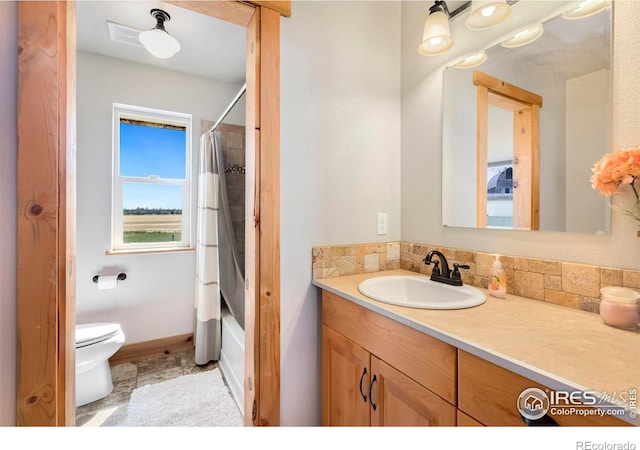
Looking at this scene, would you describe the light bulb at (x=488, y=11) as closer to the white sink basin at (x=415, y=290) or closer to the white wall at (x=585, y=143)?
the white wall at (x=585, y=143)

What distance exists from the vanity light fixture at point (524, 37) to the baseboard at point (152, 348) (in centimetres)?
300

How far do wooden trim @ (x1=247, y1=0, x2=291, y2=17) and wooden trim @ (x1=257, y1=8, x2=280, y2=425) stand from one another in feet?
0.06

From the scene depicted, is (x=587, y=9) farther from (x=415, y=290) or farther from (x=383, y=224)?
(x=415, y=290)

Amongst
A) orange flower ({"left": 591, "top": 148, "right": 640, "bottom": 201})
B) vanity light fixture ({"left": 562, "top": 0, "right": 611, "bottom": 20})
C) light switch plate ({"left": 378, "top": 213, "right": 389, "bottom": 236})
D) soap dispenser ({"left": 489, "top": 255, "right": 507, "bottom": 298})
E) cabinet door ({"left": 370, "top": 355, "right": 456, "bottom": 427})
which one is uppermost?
vanity light fixture ({"left": 562, "top": 0, "right": 611, "bottom": 20})

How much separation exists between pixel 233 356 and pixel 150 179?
1727mm

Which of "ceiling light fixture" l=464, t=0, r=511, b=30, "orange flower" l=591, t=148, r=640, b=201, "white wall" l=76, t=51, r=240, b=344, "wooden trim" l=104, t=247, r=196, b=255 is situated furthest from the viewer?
"wooden trim" l=104, t=247, r=196, b=255

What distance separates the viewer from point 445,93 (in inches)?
51.7

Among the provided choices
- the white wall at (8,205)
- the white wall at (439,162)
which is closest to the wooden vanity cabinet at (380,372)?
the white wall at (439,162)

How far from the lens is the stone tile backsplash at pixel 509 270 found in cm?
86

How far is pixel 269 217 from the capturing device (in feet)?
3.86

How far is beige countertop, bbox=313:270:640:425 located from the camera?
1.70ft

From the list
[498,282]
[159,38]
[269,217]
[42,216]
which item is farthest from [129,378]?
[498,282]

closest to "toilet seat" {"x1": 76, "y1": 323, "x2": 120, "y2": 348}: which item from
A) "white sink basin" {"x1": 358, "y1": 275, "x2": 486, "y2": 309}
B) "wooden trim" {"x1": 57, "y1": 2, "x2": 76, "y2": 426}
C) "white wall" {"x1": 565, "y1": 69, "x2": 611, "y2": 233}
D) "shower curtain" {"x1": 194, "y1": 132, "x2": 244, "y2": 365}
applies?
"shower curtain" {"x1": 194, "y1": 132, "x2": 244, "y2": 365}

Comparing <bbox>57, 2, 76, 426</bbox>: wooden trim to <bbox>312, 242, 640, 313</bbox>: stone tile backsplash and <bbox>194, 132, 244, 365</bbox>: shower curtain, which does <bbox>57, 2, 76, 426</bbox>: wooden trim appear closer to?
<bbox>312, 242, 640, 313</bbox>: stone tile backsplash
